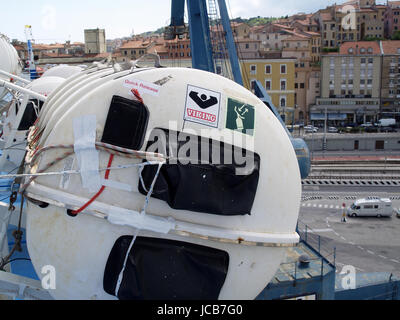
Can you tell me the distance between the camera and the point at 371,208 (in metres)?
22.5

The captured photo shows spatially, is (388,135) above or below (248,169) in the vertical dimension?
below

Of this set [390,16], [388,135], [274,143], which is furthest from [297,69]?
[274,143]

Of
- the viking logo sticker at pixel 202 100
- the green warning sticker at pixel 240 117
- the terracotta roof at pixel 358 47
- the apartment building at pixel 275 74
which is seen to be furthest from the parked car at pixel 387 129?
the viking logo sticker at pixel 202 100

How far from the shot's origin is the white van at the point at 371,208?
22.5 m

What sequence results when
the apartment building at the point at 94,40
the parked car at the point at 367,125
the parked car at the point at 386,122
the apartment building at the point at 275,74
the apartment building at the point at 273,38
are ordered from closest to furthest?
the apartment building at the point at 275,74 < the parked car at the point at 367,125 < the parked car at the point at 386,122 < the apartment building at the point at 94,40 < the apartment building at the point at 273,38

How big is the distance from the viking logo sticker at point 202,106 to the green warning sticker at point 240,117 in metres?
0.11

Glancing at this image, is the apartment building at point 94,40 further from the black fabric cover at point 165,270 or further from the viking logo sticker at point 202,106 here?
the black fabric cover at point 165,270

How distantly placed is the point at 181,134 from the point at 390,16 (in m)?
77.6

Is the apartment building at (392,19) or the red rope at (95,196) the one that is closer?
the red rope at (95,196)

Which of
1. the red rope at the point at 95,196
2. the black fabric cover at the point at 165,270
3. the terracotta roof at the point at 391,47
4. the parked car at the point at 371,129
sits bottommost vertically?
the parked car at the point at 371,129

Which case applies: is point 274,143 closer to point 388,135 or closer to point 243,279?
point 243,279

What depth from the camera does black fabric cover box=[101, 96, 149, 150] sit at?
3154 mm

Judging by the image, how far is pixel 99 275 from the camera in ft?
10.9

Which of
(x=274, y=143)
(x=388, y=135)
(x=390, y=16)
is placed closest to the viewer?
(x=274, y=143)
